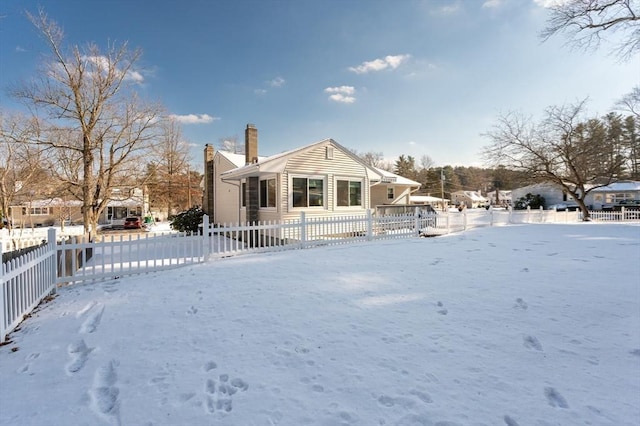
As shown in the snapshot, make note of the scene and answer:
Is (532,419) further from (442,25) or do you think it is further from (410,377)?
(442,25)

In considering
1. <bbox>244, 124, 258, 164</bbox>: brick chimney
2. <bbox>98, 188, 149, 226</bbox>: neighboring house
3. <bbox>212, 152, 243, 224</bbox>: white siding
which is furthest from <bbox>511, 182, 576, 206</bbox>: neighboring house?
<bbox>98, 188, 149, 226</bbox>: neighboring house

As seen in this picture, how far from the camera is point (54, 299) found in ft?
17.4

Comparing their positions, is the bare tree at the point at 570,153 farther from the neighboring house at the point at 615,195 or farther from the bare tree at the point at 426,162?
the bare tree at the point at 426,162

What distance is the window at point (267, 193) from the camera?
13.4 meters

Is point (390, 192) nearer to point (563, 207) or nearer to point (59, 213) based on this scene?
point (563, 207)

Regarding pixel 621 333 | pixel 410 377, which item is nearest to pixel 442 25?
pixel 621 333

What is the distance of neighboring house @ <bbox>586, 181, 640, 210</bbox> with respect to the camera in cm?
3431

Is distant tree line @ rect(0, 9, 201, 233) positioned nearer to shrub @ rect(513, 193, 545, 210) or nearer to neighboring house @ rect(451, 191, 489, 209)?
shrub @ rect(513, 193, 545, 210)

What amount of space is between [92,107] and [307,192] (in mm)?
12582

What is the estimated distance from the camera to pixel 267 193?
13.8m

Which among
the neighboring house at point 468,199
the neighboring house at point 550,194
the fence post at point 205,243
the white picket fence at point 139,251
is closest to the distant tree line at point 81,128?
the white picket fence at point 139,251

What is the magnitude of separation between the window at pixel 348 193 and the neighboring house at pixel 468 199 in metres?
59.1

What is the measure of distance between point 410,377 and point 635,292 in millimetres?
4853

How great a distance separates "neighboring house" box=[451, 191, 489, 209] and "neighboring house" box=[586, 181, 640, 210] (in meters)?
31.3
